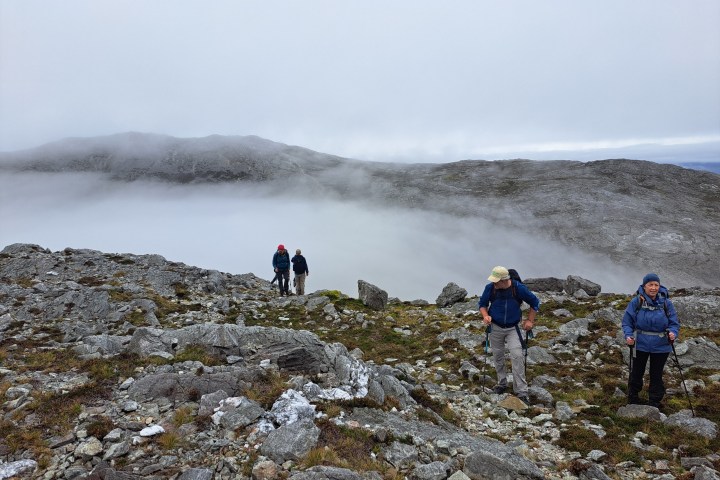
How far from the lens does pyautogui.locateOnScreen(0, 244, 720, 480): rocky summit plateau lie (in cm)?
798

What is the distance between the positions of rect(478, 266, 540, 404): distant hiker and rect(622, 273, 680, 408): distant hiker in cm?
268

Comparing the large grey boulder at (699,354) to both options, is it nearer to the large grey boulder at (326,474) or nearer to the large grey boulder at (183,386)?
the large grey boulder at (326,474)

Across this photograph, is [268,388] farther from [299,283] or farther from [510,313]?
[299,283]

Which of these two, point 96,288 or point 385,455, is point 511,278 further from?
point 96,288

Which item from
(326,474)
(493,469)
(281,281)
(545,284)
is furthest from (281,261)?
(493,469)

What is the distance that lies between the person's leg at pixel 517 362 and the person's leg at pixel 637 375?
311 centimetres

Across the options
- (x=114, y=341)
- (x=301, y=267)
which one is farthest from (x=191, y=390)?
(x=301, y=267)

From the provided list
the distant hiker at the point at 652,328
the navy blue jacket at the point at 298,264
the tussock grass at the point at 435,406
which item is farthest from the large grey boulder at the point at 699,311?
the navy blue jacket at the point at 298,264

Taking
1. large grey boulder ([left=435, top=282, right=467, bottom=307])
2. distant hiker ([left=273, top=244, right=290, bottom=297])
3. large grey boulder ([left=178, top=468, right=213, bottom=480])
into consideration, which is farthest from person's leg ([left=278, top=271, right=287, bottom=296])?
large grey boulder ([left=178, top=468, right=213, bottom=480])

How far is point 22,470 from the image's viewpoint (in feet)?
24.8

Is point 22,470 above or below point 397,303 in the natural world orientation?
above

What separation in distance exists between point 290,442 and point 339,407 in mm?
2286

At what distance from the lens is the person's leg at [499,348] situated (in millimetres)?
13172

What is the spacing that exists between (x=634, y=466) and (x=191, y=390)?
10.9 m
